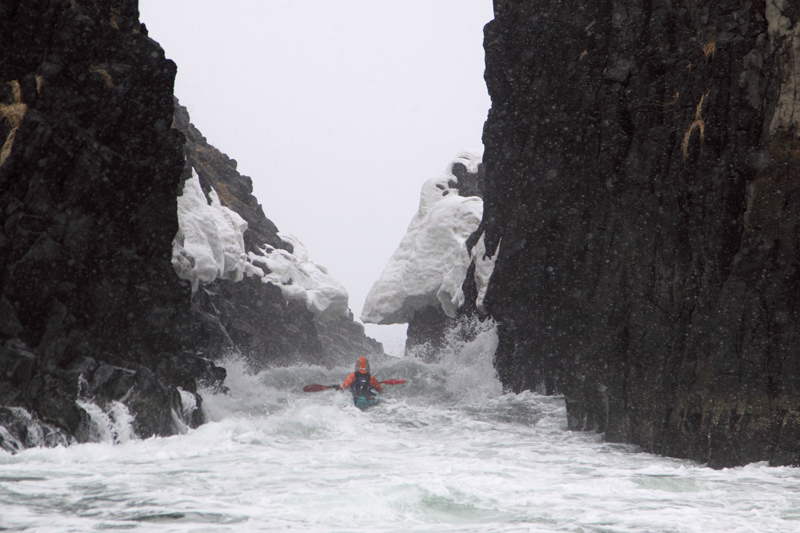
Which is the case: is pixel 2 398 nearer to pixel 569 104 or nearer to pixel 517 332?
pixel 569 104

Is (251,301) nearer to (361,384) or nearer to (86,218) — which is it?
(361,384)

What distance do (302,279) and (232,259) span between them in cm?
1304

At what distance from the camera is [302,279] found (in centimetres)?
3466

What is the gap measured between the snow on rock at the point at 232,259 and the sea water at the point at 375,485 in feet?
17.1

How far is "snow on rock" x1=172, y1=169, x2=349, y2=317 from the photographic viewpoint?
55.3 feet

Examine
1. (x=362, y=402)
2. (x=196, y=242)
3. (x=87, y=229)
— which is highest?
(x=196, y=242)

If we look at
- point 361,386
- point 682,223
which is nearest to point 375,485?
point 682,223

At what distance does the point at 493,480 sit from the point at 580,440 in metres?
4.76

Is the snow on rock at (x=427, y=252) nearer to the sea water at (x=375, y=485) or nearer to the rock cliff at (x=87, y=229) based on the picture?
the rock cliff at (x=87, y=229)

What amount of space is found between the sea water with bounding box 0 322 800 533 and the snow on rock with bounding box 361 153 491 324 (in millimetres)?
17532

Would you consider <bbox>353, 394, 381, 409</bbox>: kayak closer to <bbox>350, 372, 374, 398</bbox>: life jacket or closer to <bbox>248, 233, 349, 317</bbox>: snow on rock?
<bbox>350, 372, 374, 398</bbox>: life jacket

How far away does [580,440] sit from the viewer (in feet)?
39.5

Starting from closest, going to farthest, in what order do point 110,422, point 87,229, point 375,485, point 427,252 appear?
point 375,485 < point 110,422 < point 87,229 < point 427,252

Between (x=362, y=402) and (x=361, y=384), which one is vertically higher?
(x=361, y=384)
